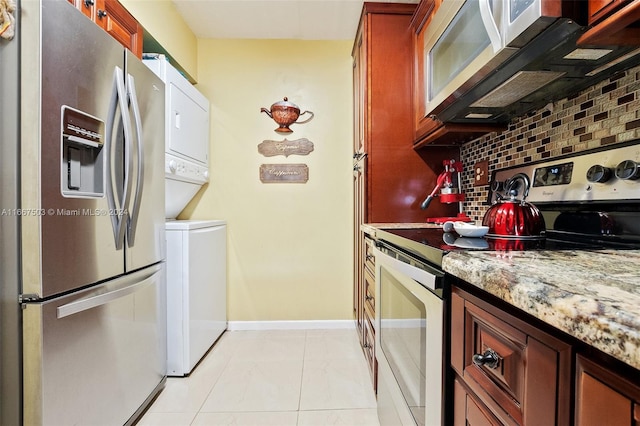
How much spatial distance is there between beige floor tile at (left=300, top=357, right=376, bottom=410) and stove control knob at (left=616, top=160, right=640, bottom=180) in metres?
1.45

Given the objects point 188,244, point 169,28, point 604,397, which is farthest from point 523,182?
point 169,28

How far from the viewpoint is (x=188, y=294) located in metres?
1.90

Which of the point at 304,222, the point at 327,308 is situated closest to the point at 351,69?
the point at 304,222

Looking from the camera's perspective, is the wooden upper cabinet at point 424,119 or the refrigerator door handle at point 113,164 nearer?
the refrigerator door handle at point 113,164

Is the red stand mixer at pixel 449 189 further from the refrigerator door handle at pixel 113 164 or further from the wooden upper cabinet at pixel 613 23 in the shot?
the refrigerator door handle at pixel 113 164

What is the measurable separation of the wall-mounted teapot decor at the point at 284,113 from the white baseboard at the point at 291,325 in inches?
64.9

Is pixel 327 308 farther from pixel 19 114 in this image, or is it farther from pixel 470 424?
pixel 19 114

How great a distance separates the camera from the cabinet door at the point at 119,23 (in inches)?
58.1

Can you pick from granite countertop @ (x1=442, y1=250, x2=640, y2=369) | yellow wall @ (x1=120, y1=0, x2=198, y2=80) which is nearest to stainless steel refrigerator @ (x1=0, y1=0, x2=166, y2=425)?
yellow wall @ (x1=120, y1=0, x2=198, y2=80)

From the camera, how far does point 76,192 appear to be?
1.10 m

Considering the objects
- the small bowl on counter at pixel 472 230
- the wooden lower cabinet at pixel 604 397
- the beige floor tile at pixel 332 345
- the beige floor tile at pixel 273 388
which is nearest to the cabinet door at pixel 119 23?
the small bowl on counter at pixel 472 230

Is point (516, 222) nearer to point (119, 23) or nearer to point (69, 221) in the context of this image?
point (69, 221)

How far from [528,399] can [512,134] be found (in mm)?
1277

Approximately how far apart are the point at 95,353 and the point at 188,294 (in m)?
0.71
